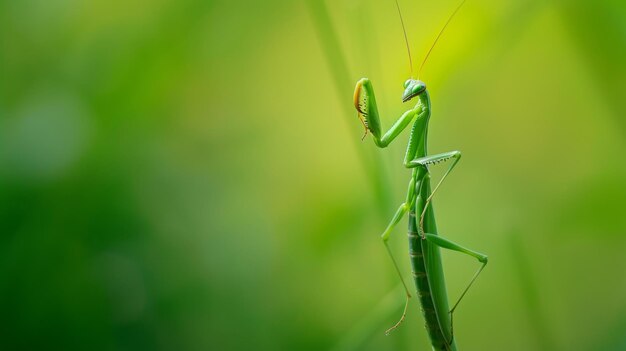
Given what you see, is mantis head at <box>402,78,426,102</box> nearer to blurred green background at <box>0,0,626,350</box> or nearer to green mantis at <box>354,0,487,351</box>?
green mantis at <box>354,0,487,351</box>

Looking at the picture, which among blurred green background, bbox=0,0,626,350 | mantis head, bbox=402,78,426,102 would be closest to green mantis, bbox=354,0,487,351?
mantis head, bbox=402,78,426,102

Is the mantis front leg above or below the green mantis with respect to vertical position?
above

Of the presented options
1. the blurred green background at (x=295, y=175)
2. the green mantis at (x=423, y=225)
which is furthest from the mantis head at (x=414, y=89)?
the blurred green background at (x=295, y=175)

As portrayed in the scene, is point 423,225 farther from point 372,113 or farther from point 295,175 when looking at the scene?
point 295,175

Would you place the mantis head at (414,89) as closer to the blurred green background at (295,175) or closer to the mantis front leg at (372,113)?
the mantis front leg at (372,113)

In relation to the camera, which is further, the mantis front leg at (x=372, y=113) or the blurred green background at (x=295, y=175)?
the blurred green background at (x=295, y=175)

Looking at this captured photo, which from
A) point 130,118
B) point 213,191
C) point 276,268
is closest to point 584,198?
point 276,268

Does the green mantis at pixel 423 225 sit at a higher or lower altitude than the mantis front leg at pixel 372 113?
lower

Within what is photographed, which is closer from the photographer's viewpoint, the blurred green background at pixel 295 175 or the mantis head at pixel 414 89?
the mantis head at pixel 414 89

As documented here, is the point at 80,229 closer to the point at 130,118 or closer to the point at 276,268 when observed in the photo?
the point at 130,118
